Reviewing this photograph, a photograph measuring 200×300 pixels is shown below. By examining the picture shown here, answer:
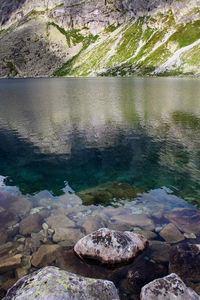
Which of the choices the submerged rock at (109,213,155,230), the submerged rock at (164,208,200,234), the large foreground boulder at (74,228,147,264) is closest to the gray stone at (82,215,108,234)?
the submerged rock at (109,213,155,230)

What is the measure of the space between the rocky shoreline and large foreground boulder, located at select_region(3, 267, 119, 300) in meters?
1.30

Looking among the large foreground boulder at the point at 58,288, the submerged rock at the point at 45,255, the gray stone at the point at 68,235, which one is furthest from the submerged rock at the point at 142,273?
the submerged rock at the point at 45,255

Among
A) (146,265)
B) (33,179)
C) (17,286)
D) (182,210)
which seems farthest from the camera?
(33,179)

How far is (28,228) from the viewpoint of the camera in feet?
41.8

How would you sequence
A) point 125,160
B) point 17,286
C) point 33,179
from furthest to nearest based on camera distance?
point 125,160
point 33,179
point 17,286

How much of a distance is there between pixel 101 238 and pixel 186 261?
12.7 feet

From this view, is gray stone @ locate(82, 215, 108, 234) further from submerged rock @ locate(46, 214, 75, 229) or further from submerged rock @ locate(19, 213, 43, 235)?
submerged rock @ locate(19, 213, 43, 235)

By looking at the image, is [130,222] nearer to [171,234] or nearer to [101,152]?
[171,234]

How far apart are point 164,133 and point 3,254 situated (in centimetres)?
2752

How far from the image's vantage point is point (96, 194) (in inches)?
651

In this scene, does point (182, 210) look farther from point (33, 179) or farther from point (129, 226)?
point (33, 179)

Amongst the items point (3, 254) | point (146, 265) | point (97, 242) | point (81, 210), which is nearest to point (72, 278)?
point (97, 242)

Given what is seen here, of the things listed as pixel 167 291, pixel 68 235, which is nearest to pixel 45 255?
pixel 68 235

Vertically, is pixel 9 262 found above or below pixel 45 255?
above
